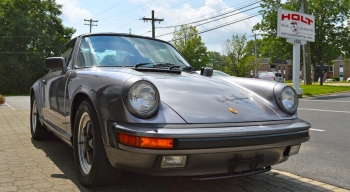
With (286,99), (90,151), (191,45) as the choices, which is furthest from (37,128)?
(191,45)

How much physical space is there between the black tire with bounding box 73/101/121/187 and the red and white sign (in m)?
17.2

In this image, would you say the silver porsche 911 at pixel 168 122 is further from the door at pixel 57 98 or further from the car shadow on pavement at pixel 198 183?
the car shadow on pavement at pixel 198 183

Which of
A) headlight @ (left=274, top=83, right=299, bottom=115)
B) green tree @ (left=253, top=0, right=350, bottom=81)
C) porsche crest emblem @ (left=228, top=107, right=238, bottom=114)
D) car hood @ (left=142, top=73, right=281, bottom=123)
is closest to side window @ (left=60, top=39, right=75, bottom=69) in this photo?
car hood @ (left=142, top=73, right=281, bottom=123)

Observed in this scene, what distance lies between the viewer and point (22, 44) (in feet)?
136

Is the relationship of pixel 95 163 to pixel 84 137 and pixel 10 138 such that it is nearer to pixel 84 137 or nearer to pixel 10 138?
pixel 84 137

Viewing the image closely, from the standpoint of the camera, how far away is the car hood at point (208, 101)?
2.59m

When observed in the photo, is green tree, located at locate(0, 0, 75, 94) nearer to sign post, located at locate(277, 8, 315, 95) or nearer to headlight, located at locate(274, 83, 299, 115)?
sign post, located at locate(277, 8, 315, 95)

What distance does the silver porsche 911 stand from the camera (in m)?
2.34

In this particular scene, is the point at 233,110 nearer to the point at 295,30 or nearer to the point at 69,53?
the point at 69,53

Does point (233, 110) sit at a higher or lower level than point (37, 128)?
higher

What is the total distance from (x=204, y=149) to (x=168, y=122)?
0.32 metres

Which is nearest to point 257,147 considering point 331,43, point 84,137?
point 84,137

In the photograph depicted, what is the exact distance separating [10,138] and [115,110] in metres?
3.87

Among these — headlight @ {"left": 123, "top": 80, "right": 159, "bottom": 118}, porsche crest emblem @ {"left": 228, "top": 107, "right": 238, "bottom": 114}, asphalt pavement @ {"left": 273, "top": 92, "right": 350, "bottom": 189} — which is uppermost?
headlight @ {"left": 123, "top": 80, "right": 159, "bottom": 118}
